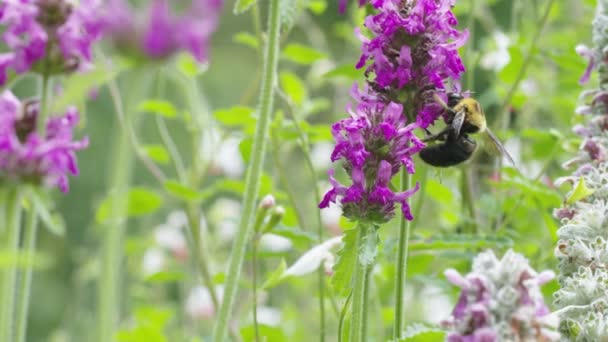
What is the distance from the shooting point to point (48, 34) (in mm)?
1478

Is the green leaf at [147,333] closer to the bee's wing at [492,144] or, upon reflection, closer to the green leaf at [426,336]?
the bee's wing at [492,144]

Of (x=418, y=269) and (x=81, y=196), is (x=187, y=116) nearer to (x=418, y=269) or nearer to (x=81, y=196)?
(x=418, y=269)

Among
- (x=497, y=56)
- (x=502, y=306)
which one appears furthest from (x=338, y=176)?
(x=502, y=306)

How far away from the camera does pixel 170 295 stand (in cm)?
491

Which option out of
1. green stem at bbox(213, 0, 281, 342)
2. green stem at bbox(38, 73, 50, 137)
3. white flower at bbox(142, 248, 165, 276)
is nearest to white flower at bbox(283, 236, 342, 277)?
green stem at bbox(213, 0, 281, 342)

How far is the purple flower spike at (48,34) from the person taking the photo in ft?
4.75

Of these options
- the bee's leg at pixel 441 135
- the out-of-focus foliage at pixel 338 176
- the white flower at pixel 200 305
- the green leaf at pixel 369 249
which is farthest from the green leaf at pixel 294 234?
the white flower at pixel 200 305

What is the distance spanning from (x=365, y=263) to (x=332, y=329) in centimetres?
249

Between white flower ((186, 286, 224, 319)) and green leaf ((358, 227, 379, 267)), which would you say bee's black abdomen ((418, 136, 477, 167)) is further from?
white flower ((186, 286, 224, 319))

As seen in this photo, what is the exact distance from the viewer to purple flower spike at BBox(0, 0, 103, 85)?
1.45 m

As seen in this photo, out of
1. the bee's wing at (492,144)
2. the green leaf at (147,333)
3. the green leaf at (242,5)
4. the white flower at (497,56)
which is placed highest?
the white flower at (497,56)

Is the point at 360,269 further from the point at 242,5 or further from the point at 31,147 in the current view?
the point at 31,147

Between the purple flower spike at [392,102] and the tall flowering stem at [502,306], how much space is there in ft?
0.72

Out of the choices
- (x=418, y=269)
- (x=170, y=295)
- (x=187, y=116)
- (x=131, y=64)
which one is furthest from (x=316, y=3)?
(x=170, y=295)
